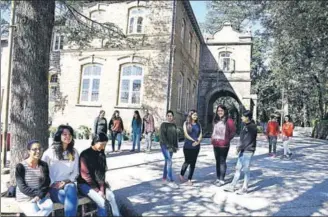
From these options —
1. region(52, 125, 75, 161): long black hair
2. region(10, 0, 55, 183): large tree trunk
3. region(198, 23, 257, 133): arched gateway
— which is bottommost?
region(52, 125, 75, 161): long black hair

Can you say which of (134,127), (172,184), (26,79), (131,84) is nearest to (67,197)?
(26,79)

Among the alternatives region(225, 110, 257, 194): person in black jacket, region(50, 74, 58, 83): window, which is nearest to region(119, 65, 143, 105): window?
region(50, 74, 58, 83): window

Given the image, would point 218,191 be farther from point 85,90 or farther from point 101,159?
point 85,90

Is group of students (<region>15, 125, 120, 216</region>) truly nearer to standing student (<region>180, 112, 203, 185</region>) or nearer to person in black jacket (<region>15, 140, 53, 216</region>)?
person in black jacket (<region>15, 140, 53, 216</region>)

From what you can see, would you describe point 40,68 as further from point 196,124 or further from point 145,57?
point 145,57

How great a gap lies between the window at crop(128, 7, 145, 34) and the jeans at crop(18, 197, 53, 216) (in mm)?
15599

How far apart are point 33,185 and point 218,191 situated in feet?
12.4

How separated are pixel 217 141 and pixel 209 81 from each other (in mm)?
23836

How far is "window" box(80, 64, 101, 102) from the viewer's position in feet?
66.1

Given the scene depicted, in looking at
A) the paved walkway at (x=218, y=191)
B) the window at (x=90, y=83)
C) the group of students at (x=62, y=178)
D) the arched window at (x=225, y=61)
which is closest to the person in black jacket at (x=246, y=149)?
the paved walkway at (x=218, y=191)

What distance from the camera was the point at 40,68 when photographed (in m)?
6.45

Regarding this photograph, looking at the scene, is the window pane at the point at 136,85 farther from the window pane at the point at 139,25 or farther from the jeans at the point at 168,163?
the jeans at the point at 168,163

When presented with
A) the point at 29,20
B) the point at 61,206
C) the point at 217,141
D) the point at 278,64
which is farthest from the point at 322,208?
the point at 278,64

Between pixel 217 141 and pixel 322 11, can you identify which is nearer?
pixel 217 141
